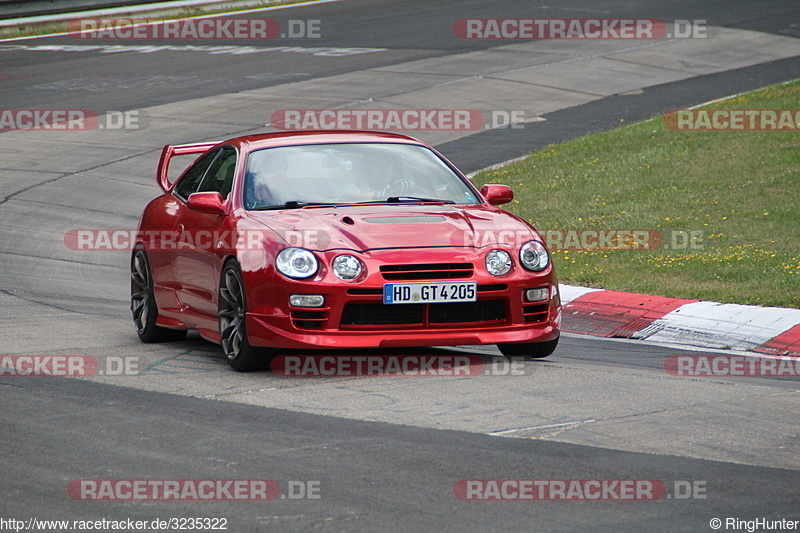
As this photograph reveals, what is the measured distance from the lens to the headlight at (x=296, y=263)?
6.96 m

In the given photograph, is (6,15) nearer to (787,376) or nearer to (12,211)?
(12,211)

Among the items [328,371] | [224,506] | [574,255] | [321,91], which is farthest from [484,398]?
[321,91]

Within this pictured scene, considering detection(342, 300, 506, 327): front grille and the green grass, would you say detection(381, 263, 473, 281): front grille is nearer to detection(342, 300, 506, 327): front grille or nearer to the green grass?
detection(342, 300, 506, 327): front grille

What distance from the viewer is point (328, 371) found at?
24.0 ft

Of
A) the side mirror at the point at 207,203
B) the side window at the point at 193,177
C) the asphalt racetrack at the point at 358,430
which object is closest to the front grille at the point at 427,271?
the asphalt racetrack at the point at 358,430

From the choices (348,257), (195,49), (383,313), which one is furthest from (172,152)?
(195,49)

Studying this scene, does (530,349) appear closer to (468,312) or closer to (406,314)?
(468,312)

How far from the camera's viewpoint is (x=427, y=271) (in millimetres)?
6988

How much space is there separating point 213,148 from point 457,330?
2.79 metres

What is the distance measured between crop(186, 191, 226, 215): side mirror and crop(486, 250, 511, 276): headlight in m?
1.76

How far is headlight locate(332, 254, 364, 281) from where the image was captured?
6930 mm

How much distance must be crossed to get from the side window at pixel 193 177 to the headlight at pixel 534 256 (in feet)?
8.49

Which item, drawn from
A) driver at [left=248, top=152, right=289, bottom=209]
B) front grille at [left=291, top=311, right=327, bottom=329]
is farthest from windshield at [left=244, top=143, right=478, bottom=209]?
front grille at [left=291, top=311, right=327, bottom=329]

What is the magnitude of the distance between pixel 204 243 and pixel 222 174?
65 cm
